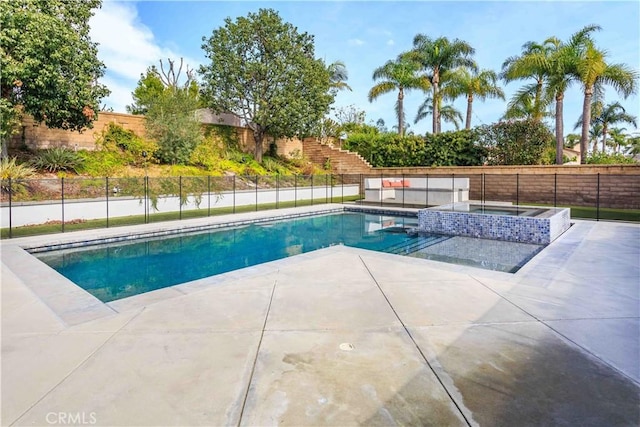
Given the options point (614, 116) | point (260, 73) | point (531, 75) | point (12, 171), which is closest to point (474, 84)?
point (531, 75)

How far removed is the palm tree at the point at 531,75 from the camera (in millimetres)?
16891

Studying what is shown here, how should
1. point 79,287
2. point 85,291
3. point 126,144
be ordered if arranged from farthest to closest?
point 126,144 < point 79,287 < point 85,291

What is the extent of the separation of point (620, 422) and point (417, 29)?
82.3 feet

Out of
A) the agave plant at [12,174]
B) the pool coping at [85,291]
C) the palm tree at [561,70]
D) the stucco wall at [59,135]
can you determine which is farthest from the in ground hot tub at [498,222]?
the stucco wall at [59,135]

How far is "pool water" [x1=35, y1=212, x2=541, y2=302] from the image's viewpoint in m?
6.63

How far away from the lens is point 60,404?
7.84 ft

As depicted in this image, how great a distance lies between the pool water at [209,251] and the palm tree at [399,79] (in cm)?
1391

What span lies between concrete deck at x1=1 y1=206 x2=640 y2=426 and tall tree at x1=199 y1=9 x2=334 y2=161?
16.3 metres

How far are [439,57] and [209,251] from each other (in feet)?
63.5

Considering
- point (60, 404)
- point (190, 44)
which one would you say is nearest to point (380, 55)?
point (190, 44)

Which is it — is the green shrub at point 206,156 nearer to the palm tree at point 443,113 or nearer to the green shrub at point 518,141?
the green shrub at point 518,141

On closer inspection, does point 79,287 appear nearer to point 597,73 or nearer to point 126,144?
point 126,144

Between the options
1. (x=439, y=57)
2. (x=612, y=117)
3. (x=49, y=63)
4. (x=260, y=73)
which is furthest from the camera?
(x=612, y=117)

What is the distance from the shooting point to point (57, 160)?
13719 mm
